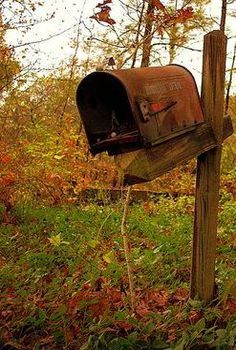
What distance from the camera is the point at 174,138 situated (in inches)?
107

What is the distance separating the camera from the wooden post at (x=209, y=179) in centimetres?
319

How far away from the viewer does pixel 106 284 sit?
4758 mm

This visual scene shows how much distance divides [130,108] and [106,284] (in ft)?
9.06

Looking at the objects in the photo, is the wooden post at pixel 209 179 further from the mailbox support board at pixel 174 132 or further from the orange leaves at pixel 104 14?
the orange leaves at pixel 104 14

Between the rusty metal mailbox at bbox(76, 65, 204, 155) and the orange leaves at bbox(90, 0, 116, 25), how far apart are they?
1.15 metres

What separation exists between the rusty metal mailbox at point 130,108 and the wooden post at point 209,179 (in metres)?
0.43

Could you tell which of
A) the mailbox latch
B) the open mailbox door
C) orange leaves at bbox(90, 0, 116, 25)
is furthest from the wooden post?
orange leaves at bbox(90, 0, 116, 25)

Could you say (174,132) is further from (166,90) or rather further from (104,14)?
(104,14)

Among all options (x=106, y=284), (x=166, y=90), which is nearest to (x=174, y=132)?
(x=166, y=90)

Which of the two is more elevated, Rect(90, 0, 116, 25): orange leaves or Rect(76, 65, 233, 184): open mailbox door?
Rect(90, 0, 116, 25): orange leaves

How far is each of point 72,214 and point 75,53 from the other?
958cm

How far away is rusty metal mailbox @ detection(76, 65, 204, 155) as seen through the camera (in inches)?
95.1

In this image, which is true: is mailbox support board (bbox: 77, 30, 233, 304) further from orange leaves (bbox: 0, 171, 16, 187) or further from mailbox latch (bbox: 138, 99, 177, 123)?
orange leaves (bbox: 0, 171, 16, 187)

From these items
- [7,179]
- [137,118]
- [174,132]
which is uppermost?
[137,118]
